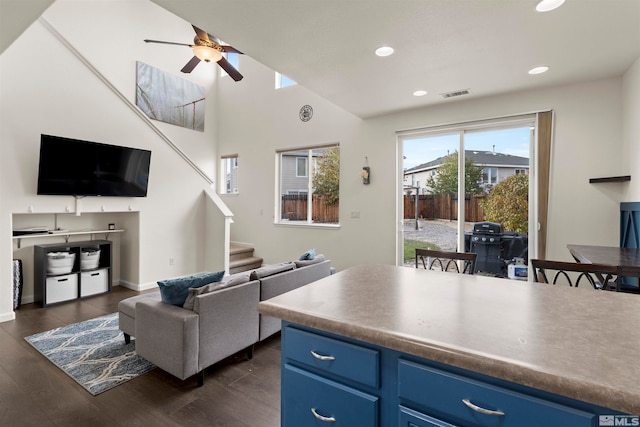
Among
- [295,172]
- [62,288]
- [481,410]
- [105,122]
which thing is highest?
[105,122]

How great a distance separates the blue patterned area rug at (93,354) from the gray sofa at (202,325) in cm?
17

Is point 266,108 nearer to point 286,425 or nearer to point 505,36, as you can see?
point 505,36

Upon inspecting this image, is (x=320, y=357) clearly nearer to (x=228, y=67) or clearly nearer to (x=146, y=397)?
(x=146, y=397)

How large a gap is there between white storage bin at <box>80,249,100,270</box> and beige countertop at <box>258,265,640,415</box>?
4456 millimetres

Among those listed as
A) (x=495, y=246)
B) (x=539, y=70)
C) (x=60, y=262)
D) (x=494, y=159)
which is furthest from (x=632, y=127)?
(x=60, y=262)

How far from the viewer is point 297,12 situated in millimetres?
2330

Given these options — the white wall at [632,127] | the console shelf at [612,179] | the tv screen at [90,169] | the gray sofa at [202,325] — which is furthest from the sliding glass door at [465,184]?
the tv screen at [90,169]

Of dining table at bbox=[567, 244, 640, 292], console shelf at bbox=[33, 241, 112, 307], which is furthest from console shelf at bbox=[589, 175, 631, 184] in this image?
console shelf at bbox=[33, 241, 112, 307]

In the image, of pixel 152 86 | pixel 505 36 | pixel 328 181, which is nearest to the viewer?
pixel 505 36

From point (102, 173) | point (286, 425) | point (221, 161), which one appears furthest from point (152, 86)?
point (286, 425)

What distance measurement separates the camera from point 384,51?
292 cm

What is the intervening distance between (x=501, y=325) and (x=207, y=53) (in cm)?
454

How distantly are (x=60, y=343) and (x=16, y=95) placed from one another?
3.01 meters
